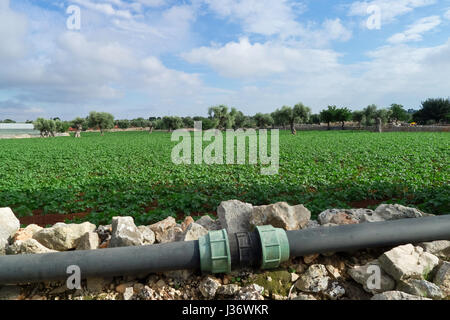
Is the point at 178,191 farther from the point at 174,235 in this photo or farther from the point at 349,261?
the point at 349,261

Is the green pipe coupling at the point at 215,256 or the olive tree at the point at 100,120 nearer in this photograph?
the green pipe coupling at the point at 215,256

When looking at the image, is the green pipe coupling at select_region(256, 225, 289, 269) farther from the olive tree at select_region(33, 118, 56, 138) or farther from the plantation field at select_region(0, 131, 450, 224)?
the olive tree at select_region(33, 118, 56, 138)

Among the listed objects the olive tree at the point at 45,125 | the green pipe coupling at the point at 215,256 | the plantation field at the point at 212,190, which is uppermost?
the olive tree at the point at 45,125

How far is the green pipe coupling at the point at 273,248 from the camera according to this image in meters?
2.94

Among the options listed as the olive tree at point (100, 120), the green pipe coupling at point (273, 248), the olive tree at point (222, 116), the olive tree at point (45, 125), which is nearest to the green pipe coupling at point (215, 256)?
the green pipe coupling at point (273, 248)

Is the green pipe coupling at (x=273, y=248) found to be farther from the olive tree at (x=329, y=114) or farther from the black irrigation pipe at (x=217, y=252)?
the olive tree at (x=329, y=114)

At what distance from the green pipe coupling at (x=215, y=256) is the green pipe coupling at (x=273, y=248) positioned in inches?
15.6

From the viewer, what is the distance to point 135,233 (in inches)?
140

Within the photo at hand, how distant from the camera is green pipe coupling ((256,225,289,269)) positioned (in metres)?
2.94

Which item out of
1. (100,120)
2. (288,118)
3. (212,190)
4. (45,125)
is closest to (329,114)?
(288,118)

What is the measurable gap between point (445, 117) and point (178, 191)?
8267 cm

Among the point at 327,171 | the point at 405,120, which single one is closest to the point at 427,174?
the point at 327,171

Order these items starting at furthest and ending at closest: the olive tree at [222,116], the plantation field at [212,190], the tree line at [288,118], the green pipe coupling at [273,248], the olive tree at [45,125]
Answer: the olive tree at [45,125], the olive tree at [222,116], the tree line at [288,118], the plantation field at [212,190], the green pipe coupling at [273,248]
